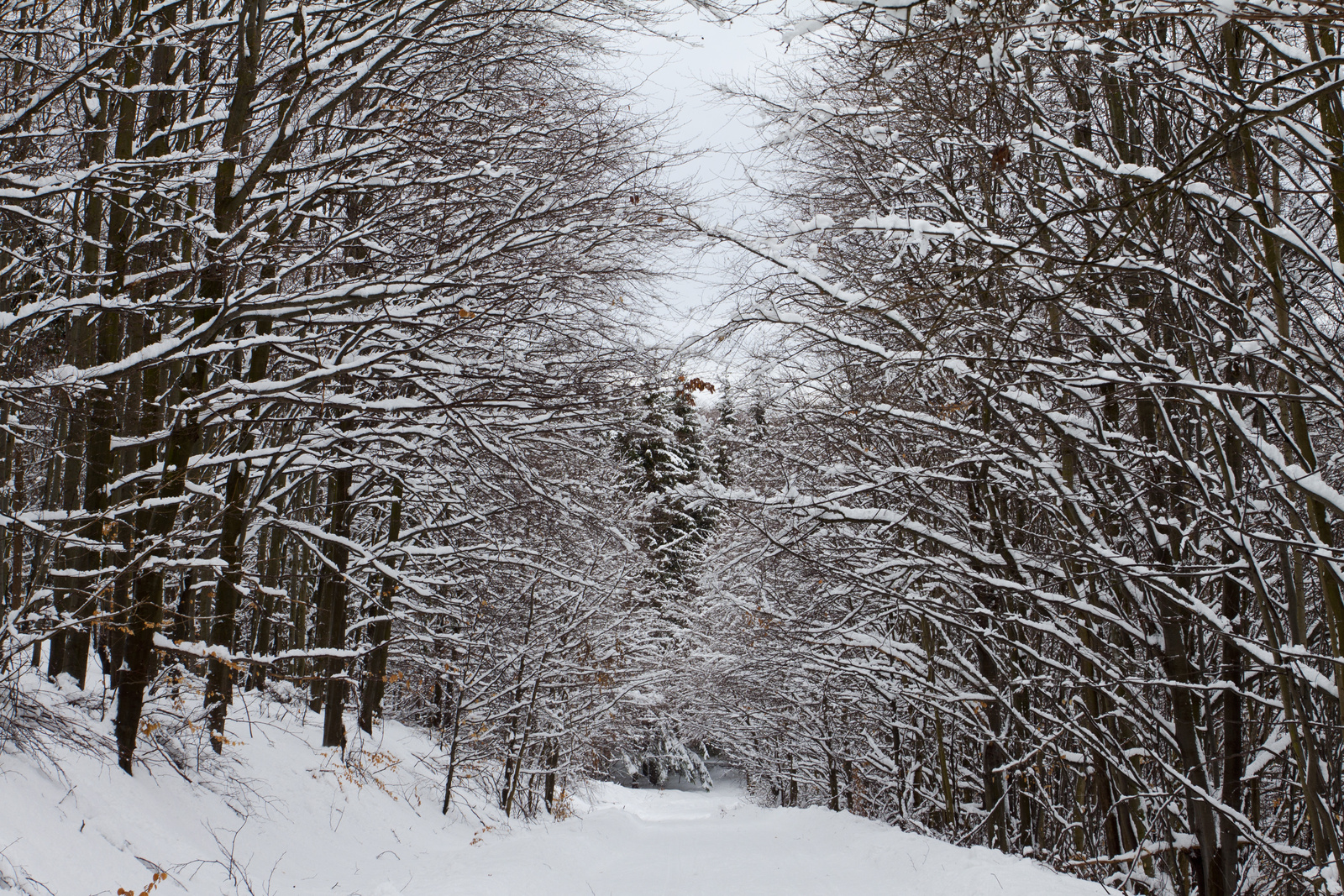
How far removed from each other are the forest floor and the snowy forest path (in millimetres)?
34

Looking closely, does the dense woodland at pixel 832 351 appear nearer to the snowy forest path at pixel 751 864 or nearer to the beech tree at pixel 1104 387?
the beech tree at pixel 1104 387

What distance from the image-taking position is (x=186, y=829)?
19.5ft

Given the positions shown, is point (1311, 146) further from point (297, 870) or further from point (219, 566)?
point (297, 870)

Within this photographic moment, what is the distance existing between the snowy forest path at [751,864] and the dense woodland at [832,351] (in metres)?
0.85

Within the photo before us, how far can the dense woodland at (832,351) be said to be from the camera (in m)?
4.24

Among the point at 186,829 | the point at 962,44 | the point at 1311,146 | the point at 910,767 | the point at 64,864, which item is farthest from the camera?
the point at 910,767

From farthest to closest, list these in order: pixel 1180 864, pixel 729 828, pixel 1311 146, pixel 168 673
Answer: pixel 729 828, pixel 168 673, pixel 1180 864, pixel 1311 146

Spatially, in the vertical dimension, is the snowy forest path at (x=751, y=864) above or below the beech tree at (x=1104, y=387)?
below

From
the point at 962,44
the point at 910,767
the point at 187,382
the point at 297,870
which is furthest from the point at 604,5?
the point at 910,767

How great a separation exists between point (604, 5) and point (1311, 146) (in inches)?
232

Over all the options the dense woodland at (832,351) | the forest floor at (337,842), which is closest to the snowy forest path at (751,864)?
the forest floor at (337,842)

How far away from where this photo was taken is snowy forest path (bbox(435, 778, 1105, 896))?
710cm

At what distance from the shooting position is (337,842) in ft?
25.3

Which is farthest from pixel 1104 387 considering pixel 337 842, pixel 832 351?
pixel 337 842
